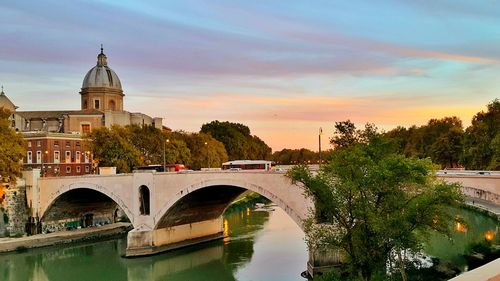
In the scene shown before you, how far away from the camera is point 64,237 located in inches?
1553

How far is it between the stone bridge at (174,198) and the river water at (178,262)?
1.20m

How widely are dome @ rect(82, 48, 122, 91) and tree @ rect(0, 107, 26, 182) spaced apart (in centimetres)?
2693

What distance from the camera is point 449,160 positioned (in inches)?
2542

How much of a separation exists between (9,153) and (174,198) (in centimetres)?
1394

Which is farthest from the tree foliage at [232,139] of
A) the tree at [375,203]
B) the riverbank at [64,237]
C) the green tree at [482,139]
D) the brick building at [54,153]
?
the tree at [375,203]

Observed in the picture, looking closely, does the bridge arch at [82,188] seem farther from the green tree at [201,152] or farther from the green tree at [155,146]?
the green tree at [201,152]

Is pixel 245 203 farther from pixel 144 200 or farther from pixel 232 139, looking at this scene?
pixel 144 200

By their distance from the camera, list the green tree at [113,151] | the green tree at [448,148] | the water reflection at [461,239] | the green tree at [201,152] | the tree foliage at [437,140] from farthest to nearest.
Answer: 1. the tree foliage at [437,140]
2. the green tree at [448,148]
3. the green tree at [201,152]
4. the green tree at [113,151]
5. the water reflection at [461,239]

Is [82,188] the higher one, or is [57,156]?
[57,156]

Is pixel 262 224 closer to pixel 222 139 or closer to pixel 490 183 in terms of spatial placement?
pixel 490 183

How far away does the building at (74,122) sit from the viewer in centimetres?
5262

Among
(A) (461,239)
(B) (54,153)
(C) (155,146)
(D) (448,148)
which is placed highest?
(C) (155,146)

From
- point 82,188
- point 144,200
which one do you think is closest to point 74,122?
point 82,188

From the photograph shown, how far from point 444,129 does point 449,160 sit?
11677mm
